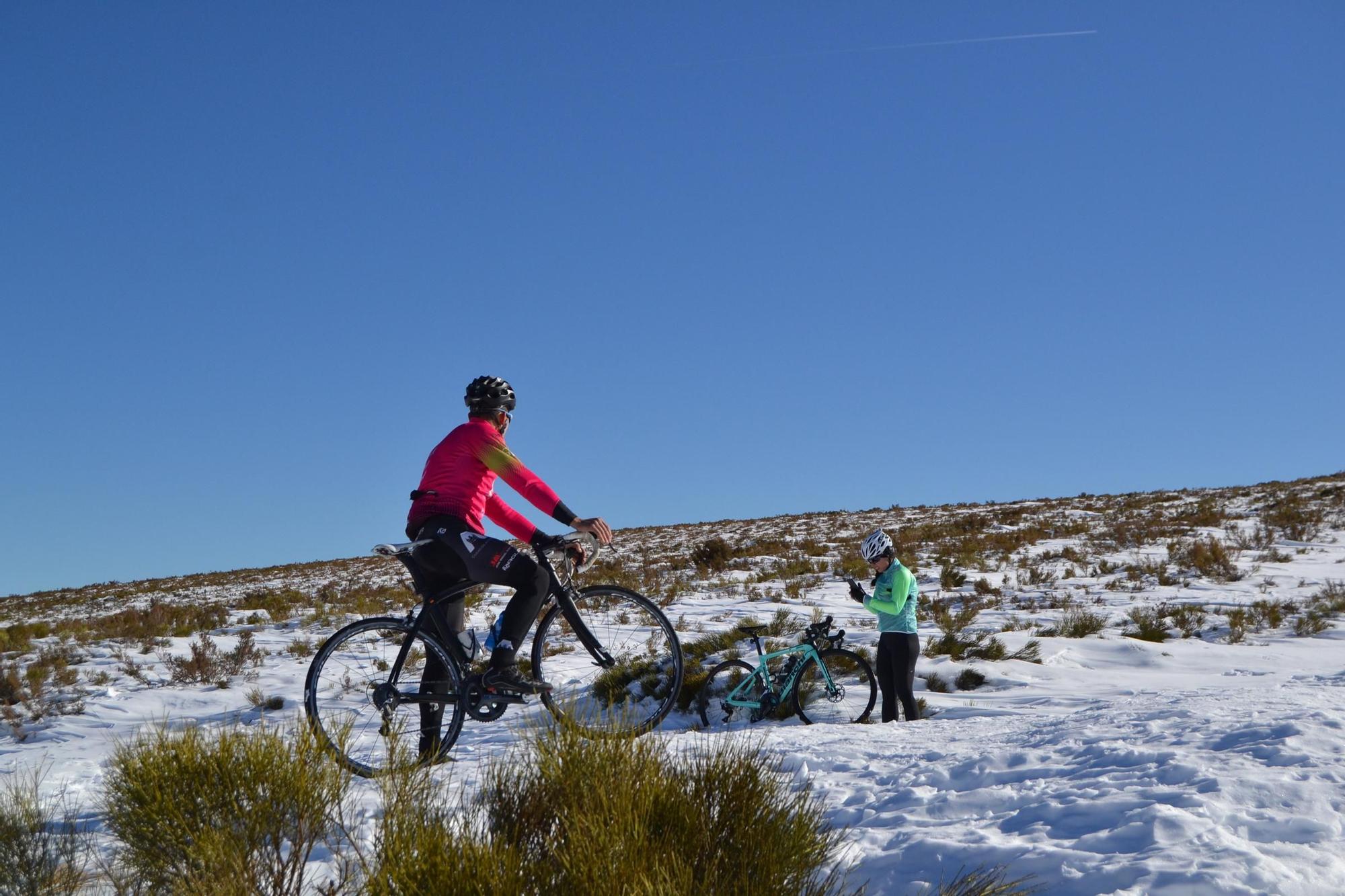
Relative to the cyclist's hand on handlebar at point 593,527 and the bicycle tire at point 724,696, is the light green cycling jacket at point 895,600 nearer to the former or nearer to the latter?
the bicycle tire at point 724,696

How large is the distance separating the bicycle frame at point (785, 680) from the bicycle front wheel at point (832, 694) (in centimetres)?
3

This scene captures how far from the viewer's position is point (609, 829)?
7.54ft

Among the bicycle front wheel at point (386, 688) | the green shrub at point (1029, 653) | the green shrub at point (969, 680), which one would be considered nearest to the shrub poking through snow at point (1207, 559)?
the green shrub at point (1029, 653)

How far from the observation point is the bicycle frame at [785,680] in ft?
24.4

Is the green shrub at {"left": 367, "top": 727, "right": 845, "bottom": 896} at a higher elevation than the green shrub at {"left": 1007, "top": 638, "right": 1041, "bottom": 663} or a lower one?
higher

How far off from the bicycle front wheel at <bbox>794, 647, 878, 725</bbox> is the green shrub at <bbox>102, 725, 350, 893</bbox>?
5.16 m

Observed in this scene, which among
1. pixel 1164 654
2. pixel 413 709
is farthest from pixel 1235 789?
pixel 1164 654

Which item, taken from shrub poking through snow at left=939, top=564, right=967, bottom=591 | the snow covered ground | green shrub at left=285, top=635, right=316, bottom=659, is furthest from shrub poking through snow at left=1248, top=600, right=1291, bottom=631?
green shrub at left=285, top=635, right=316, bottom=659

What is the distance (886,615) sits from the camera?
7.17 meters

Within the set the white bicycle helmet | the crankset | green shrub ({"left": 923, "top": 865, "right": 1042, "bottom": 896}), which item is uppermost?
the white bicycle helmet

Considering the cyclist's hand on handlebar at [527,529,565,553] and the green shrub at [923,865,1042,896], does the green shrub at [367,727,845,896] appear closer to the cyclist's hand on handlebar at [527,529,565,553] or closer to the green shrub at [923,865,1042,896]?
the green shrub at [923,865,1042,896]

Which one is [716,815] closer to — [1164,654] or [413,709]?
[413,709]

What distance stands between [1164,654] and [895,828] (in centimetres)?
782

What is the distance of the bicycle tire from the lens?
7.56 metres
